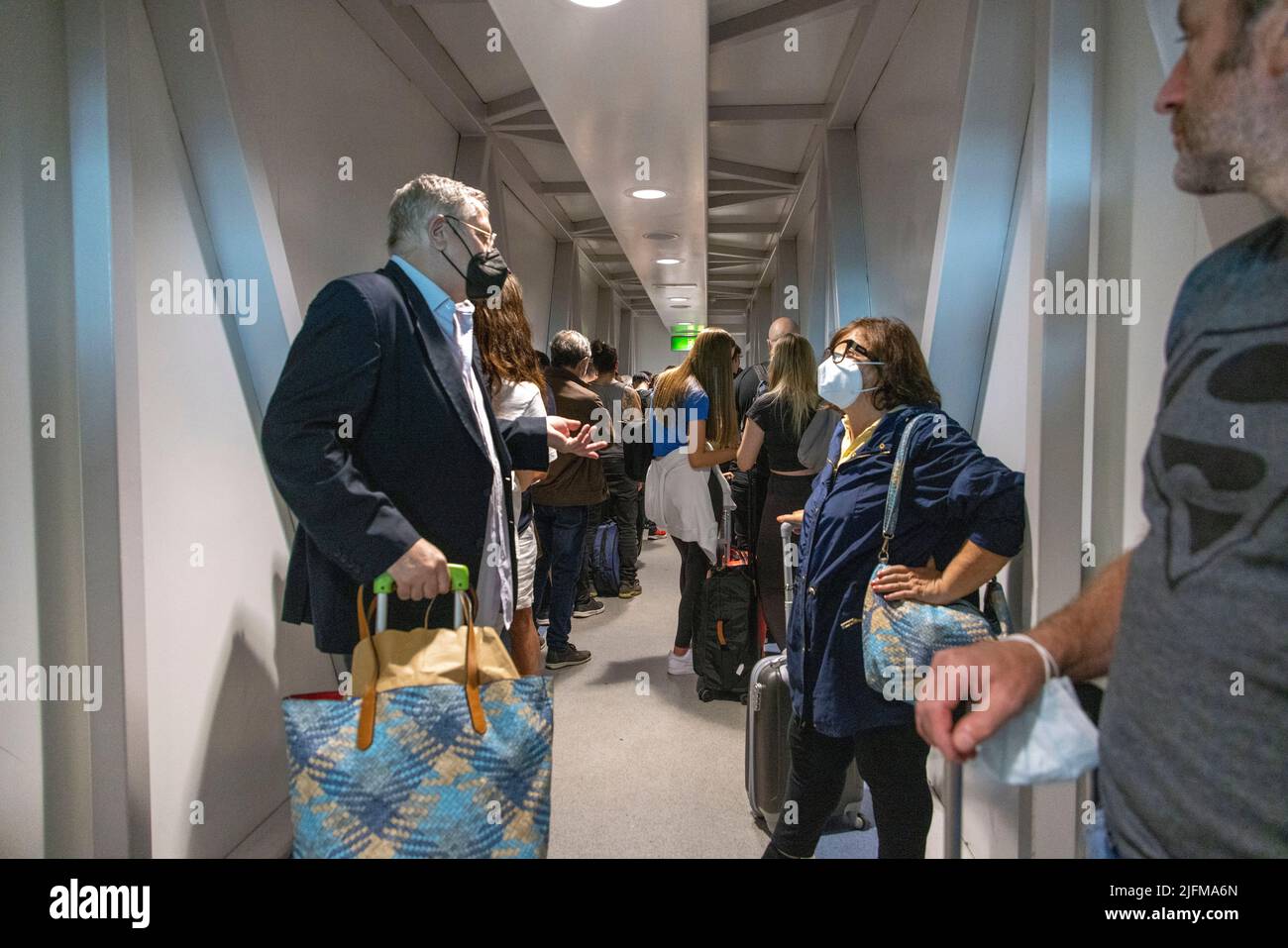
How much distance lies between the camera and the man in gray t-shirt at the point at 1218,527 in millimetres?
667

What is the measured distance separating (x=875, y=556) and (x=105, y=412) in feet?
5.64

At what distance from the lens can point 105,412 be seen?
1722 mm

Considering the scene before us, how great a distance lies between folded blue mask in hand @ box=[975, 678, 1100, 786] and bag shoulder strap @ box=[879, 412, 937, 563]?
0.83 m

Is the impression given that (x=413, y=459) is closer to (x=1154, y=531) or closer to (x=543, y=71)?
(x=1154, y=531)

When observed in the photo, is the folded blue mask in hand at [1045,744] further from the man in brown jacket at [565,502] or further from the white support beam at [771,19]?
the white support beam at [771,19]

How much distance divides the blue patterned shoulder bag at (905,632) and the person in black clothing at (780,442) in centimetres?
146

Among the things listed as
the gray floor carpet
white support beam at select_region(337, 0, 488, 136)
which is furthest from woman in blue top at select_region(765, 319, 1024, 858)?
white support beam at select_region(337, 0, 488, 136)

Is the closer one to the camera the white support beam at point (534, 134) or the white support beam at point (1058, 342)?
the white support beam at point (1058, 342)

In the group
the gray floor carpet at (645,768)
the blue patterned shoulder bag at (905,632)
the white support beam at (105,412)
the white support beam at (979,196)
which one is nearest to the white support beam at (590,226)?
the gray floor carpet at (645,768)

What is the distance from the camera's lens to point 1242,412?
26.7 inches

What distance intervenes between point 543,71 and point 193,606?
98.6 inches

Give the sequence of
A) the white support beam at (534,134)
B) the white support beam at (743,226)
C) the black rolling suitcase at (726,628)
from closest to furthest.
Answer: the black rolling suitcase at (726,628) → the white support beam at (534,134) → the white support beam at (743,226)

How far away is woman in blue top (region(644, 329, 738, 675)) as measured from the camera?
3.59 m

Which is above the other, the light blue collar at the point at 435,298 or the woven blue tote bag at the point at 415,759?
the light blue collar at the point at 435,298
